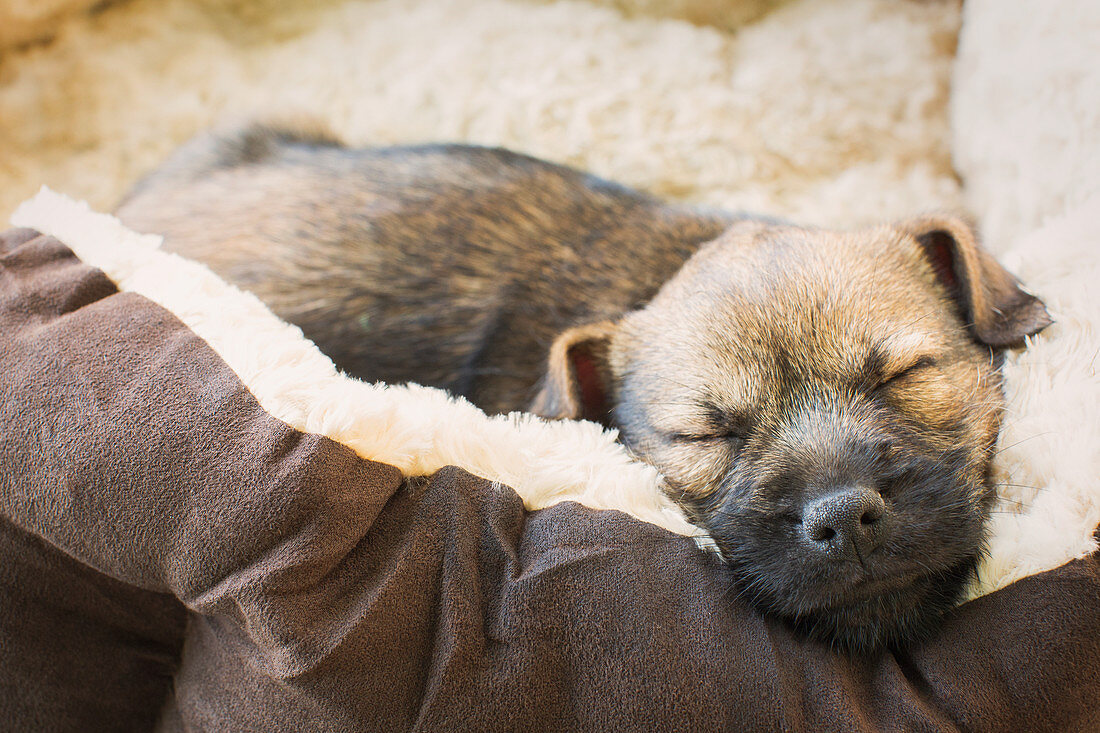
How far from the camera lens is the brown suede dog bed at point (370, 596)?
120cm

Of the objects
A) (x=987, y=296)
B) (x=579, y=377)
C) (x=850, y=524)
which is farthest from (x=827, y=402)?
(x=579, y=377)

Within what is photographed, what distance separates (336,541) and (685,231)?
1.40 metres

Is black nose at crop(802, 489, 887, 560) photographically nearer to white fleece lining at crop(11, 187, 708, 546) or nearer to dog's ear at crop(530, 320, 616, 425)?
white fleece lining at crop(11, 187, 708, 546)

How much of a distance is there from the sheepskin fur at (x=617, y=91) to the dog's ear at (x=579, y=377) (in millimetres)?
1135

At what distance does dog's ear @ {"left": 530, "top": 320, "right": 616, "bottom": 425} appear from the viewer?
1839 mm

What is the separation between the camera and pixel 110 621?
1.53m

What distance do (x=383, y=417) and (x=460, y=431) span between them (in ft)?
0.55

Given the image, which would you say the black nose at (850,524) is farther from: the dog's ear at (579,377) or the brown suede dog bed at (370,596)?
the dog's ear at (579,377)

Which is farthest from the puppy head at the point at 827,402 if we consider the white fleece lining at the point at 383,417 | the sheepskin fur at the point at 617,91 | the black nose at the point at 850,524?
the sheepskin fur at the point at 617,91

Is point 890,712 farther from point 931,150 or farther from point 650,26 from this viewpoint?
point 650,26

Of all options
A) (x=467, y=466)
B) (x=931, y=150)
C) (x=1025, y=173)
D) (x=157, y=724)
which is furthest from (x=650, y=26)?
(x=157, y=724)

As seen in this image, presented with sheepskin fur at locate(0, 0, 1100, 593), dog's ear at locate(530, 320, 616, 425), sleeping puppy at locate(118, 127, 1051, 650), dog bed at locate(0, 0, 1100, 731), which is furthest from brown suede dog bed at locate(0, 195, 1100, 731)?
sheepskin fur at locate(0, 0, 1100, 593)

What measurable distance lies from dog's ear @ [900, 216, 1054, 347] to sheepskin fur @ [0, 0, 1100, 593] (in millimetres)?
530

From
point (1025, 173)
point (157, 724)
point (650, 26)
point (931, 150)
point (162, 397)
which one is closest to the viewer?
point (162, 397)
